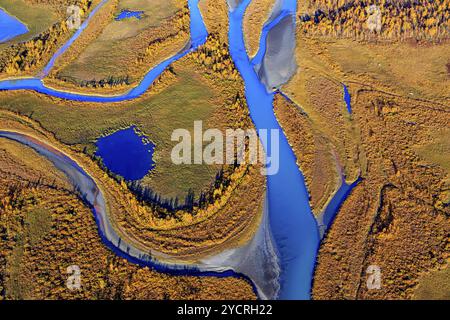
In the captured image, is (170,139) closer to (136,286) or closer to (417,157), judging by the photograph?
(136,286)

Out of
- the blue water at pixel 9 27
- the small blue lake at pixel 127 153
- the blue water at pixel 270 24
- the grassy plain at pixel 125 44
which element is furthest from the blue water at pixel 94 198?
the blue water at pixel 270 24

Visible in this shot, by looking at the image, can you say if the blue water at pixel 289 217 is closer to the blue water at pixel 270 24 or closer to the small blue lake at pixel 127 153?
the blue water at pixel 270 24

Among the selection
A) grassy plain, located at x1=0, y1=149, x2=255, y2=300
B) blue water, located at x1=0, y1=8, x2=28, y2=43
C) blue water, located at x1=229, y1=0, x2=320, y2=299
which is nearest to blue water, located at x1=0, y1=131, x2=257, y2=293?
grassy plain, located at x1=0, y1=149, x2=255, y2=300

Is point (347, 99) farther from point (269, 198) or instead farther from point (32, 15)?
point (32, 15)

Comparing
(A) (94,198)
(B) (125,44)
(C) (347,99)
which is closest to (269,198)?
(A) (94,198)

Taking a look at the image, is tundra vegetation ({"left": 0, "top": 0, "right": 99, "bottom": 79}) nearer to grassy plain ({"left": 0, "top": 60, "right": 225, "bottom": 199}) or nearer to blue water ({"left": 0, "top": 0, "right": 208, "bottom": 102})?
blue water ({"left": 0, "top": 0, "right": 208, "bottom": 102})
